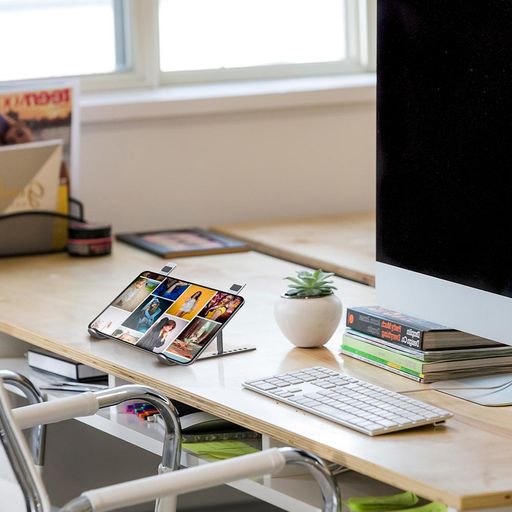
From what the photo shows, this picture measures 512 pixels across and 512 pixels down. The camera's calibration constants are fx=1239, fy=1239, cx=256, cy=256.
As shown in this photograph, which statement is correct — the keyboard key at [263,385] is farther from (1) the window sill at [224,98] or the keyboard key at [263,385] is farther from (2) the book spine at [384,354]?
(1) the window sill at [224,98]

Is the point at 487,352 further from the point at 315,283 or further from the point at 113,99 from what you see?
the point at 113,99

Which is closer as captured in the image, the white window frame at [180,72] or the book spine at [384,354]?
the book spine at [384,354]

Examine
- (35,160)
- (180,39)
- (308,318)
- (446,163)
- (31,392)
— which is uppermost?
(180,39)

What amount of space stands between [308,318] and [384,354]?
0.14 metres

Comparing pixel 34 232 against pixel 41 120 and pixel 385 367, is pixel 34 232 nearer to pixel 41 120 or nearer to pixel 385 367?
pixel 41 120

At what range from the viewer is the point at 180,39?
122 inches

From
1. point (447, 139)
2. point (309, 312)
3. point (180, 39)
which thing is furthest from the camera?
point (180, 39)

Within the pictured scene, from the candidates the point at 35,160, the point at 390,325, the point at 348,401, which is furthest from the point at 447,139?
the point at 35,160

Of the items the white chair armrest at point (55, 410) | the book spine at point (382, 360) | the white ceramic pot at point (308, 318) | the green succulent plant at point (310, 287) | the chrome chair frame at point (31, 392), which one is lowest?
the chrome chair frame at point (31, 392)

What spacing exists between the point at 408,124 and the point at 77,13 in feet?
4.84

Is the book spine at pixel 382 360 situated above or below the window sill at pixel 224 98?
below

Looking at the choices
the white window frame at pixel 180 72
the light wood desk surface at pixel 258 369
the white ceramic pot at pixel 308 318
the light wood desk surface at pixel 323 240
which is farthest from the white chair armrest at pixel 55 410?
the white window frame at pixel 180 72

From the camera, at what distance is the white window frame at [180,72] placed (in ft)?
9.87

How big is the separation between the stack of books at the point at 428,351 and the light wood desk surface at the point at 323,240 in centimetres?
60
